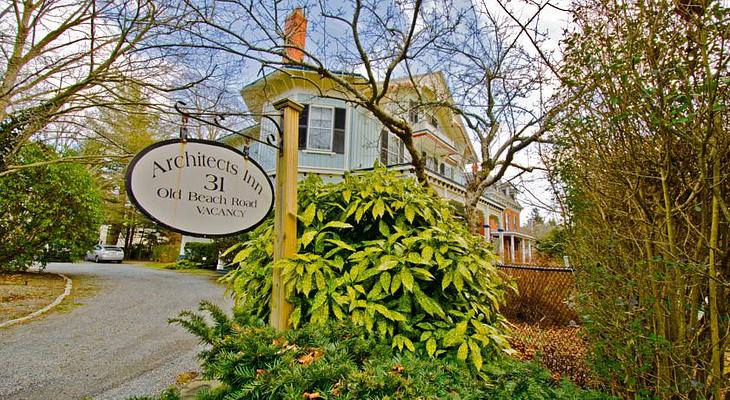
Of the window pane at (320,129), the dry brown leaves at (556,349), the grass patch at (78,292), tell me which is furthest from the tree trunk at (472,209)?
the grass patch at (78,292)

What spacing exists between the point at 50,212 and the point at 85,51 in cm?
561

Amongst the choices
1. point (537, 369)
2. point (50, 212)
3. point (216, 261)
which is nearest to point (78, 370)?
point (537, 369)

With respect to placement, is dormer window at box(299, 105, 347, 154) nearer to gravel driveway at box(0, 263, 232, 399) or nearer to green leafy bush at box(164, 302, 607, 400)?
gravel driveway at box(0, 263, 232, 399)

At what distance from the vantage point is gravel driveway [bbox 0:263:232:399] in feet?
11.2

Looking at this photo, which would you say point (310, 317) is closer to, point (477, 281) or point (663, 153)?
point (477, 281)

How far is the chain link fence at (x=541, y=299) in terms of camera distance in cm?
594

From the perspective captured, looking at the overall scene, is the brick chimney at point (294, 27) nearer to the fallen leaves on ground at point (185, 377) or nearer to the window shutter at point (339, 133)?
the fallen leaves on ground at point (185, 377)

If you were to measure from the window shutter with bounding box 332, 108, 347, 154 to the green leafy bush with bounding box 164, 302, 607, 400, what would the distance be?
10019mm

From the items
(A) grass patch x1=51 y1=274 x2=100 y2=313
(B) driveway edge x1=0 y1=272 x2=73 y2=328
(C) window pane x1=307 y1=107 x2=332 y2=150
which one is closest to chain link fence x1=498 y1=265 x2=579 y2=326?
(C) window pane x1=307 y1=107 x2=332 y2=150

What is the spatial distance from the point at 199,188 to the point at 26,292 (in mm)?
8826

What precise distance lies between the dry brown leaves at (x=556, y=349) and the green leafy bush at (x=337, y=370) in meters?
0.47

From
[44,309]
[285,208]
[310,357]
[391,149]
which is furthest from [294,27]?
[391,149]

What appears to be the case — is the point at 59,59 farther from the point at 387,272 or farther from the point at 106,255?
the point at 106,255

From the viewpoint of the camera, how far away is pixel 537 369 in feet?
6.22
